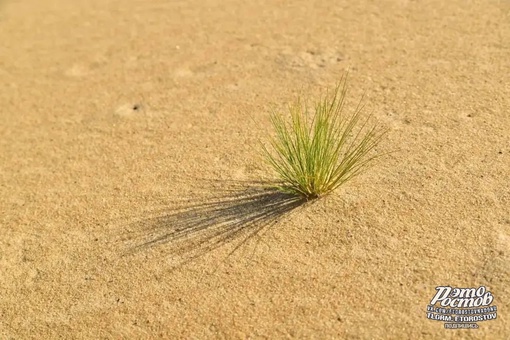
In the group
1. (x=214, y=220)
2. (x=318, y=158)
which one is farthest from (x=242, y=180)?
(x=318, y=158)

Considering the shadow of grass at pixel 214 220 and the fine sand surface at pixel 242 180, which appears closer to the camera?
the fine sand surface at pixel 242 180

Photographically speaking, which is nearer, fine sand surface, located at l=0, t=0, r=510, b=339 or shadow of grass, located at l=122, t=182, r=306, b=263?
fine sand surface, located at l=0, t=0, r=510, b=339

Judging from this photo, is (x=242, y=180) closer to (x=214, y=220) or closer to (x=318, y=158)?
(x=214, y=220)

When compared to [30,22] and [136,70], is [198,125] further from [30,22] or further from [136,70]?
[30,22]

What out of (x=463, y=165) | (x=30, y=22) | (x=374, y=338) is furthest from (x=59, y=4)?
(x=374, y=338)

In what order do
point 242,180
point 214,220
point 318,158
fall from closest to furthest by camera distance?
1. point 318,158
2. point 214,220
3. point 242,180

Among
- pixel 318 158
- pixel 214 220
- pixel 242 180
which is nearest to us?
pixel 318 158

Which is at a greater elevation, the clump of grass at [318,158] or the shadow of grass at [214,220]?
the clump of grass at [318,158]
